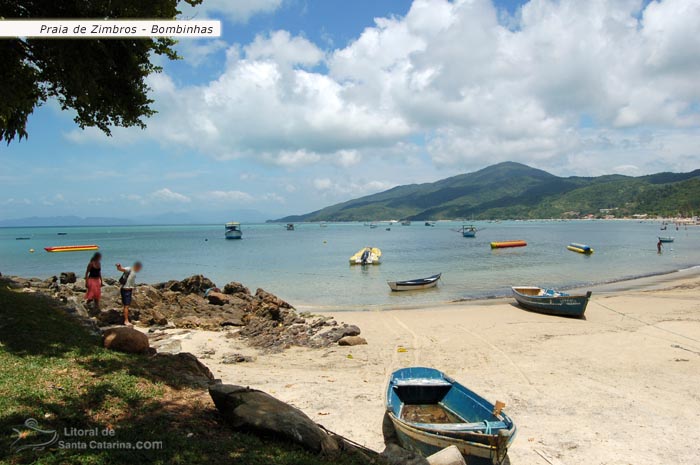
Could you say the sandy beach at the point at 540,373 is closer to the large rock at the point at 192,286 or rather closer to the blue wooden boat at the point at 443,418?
the blue wooden boat at the point at 443,418

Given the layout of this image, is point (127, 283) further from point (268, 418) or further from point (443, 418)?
point (443, 418)

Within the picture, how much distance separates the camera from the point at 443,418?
8.01m

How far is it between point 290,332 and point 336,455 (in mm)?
10383

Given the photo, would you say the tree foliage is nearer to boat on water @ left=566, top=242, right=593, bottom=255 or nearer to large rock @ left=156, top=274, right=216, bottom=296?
large rock @ left=156, top=274, right=216, bottom=296

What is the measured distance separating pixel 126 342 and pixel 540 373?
10.3 m

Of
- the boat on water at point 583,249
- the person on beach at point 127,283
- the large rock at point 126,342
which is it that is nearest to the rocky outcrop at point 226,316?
the person on beach at point 127,283

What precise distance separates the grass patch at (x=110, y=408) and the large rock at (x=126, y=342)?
1.14 ft

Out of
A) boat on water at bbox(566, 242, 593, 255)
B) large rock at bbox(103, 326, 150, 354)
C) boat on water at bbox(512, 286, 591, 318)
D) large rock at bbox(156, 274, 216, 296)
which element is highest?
large rock at bbox(103, 326, 150, 354)

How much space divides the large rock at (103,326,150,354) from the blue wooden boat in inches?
202

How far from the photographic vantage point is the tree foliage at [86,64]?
7695 millimetres

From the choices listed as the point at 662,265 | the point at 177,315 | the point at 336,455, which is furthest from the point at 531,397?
the point at 662,265

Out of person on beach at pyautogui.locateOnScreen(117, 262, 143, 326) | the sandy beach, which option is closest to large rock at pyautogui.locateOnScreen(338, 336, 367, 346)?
the sandy beach

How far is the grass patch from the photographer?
4.33 m

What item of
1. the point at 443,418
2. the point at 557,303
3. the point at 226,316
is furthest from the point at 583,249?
the point at 443,418
